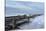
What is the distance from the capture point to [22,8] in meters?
1.22

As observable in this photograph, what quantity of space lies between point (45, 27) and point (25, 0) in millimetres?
504

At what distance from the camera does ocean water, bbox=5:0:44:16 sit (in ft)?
3.95

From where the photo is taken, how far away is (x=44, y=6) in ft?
4.09

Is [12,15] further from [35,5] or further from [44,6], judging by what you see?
[44,6]

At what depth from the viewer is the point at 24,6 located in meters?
1.23

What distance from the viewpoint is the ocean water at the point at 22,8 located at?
1204 mm

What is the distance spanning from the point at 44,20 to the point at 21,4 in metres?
0.42
